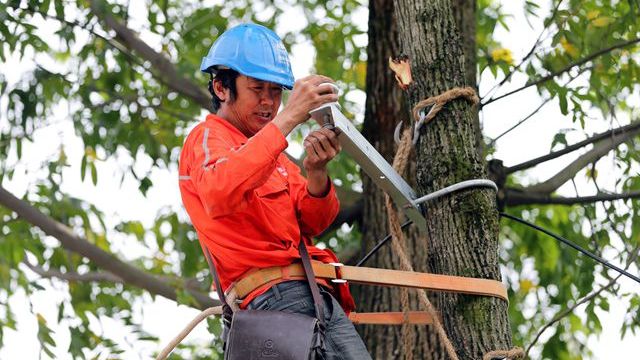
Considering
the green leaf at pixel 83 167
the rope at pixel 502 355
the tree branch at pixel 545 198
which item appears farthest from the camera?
the green leaf at pixel 83 167

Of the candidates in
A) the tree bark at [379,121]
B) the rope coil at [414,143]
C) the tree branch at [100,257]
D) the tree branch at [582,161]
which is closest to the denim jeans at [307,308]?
the rope coil at [414,143]

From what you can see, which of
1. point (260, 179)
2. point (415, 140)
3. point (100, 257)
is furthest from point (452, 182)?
point (100, 257)

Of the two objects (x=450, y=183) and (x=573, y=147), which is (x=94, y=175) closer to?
(x=573, y=147)

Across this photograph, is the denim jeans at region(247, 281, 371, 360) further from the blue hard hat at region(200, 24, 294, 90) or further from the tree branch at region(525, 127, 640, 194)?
the tree branch at region(525, 127, 640, 194)

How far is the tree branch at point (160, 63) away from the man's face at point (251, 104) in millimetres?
2899

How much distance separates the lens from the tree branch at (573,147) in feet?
18.8

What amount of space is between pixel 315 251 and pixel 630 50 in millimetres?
3620

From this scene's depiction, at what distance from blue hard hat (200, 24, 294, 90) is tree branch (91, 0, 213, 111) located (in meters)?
2.86

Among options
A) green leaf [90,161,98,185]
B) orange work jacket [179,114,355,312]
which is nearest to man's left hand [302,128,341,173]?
orange work jacket [179,114,355,312]

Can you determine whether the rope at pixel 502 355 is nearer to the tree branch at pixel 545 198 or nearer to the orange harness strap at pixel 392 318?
the orange harness strap at pixel 392 318

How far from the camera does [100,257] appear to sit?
6195 mm

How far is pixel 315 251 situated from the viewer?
345 centimetres

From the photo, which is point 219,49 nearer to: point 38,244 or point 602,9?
point 602,9

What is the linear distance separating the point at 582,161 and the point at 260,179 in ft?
11.0
